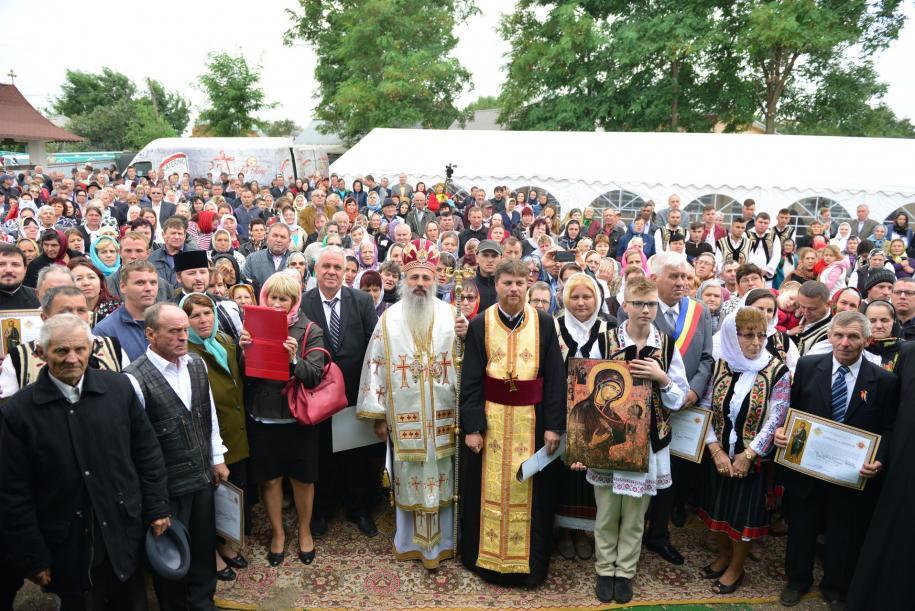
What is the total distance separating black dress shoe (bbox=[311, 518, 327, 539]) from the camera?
4.53m

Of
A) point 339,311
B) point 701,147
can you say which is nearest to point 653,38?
point 701,147

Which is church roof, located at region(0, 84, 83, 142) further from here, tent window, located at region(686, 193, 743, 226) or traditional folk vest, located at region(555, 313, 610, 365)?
traditional folk vest, located at region(555, 313, 610, 365)

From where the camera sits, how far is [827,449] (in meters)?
3.47

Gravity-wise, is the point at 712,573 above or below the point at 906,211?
below

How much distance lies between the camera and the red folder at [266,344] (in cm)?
369

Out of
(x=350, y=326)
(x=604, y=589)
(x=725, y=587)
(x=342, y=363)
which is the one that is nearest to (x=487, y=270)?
(x=350, y=326)

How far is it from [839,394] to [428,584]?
105 inches

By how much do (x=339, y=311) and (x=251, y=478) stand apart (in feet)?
4.04

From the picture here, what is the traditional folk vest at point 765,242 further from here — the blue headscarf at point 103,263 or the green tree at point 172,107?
the green tree at point 172,107

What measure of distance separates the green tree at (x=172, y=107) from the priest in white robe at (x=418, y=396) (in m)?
58.5

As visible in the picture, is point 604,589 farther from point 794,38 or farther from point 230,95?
point 230,95

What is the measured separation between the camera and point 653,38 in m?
25.0

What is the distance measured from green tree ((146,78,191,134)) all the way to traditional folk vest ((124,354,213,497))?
5881 centimetres

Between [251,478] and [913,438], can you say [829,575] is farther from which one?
[251,478]
